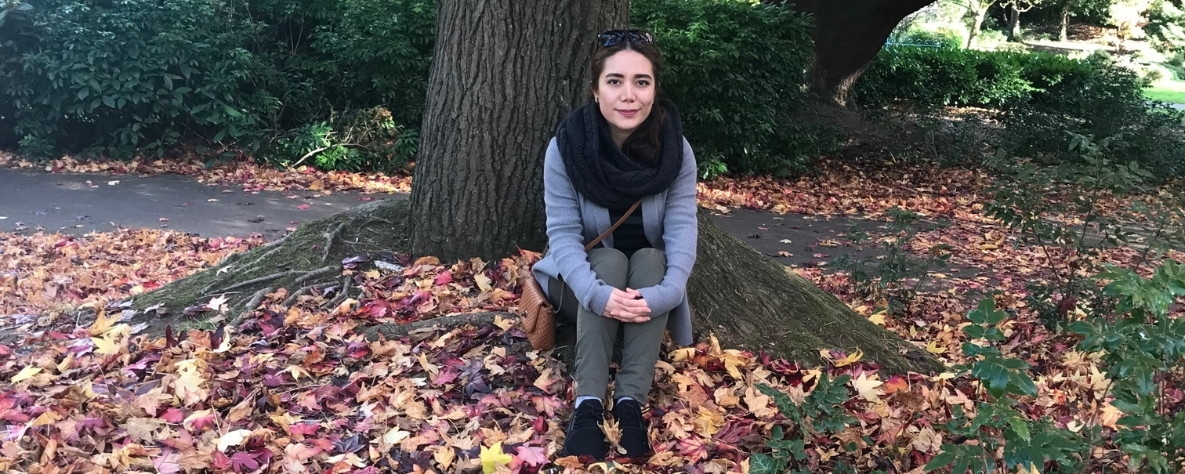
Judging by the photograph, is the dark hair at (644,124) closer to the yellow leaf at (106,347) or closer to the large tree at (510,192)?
the large tree at (510,192)

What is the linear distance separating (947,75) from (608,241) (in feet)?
61.6

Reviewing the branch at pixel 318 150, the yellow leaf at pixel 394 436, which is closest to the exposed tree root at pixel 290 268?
the yellow leaf at pixel 394 436

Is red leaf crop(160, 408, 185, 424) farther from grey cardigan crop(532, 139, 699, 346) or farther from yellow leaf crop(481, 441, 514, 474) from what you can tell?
grey cardigan crop(532, 139, 699, 346)

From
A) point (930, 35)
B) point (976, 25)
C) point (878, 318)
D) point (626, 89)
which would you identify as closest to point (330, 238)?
point (626, 89)

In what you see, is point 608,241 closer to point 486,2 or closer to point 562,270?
point 562,270

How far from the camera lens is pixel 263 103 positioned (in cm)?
1018

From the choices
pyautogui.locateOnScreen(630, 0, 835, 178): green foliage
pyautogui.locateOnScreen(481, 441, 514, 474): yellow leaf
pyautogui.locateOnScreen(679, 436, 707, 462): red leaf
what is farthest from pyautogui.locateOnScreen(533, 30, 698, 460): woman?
pyautogui.locateOnScreen(630, 0, 835, 178): green foliage

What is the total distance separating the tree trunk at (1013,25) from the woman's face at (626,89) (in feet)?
144

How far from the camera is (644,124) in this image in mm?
3221

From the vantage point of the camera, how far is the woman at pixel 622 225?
2990mm

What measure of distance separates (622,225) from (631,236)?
0.18 ft

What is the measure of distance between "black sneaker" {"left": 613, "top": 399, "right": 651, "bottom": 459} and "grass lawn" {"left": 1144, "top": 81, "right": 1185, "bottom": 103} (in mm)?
30376

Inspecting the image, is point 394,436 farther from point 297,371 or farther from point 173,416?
point 173,416

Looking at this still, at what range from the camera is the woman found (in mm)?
2990
